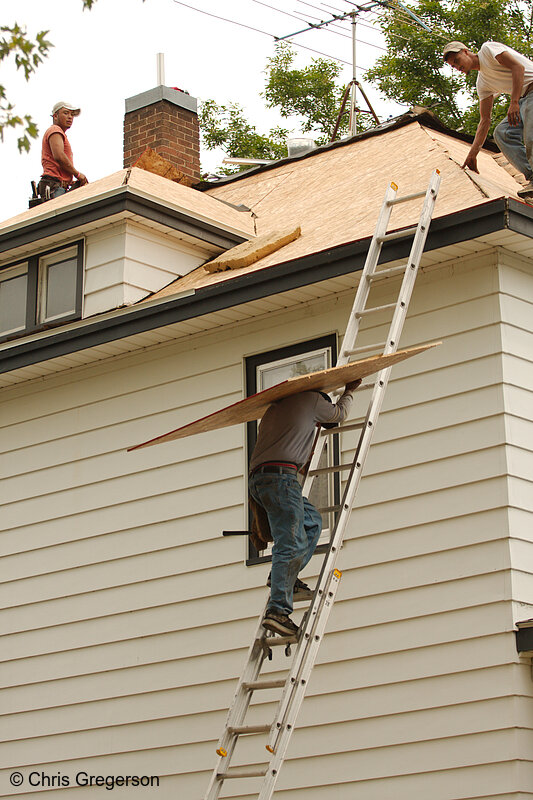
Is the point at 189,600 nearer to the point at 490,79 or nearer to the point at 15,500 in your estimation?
the point at 15,500

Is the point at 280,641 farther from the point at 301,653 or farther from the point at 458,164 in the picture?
the point at 458,164

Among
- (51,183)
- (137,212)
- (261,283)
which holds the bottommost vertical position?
(261,283)

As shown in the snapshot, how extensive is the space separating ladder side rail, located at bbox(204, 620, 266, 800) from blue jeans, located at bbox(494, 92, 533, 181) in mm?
4703

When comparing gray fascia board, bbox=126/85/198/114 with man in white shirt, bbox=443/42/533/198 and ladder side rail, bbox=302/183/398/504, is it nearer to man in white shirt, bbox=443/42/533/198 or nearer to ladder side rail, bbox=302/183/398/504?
man in white shirt, bbox=443/42/533/198

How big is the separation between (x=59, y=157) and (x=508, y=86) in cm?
640

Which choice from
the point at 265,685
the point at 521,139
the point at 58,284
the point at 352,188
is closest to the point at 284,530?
the point at 265,685

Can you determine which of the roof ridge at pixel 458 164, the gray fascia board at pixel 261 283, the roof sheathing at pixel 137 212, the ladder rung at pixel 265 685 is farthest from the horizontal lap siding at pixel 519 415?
the roof sheathing at pixel 137 212

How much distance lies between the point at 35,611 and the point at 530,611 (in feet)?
16.5

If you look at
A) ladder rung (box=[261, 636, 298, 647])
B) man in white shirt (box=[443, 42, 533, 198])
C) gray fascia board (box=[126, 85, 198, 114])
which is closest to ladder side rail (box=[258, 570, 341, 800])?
ladder rung (box=[261, 636, 298, 647])

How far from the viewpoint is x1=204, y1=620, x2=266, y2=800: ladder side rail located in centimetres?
754

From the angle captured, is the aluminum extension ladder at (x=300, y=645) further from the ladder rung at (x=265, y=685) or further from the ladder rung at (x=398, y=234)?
the ladder rung at (x=398, y=234)

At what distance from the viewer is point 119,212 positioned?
1234 cm

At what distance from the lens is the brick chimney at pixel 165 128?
16.1 meters

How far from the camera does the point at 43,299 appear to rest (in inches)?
516
